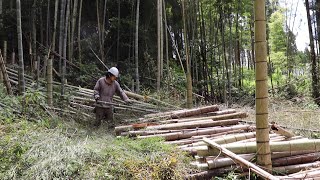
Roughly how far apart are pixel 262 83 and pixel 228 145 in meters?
0.66

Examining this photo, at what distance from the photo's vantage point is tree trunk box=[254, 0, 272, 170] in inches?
112

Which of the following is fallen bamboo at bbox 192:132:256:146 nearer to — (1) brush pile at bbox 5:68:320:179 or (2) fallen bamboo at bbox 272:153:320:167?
(1) brush pile at bbox 5:68:320:179

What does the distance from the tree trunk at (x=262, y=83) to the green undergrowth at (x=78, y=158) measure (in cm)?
70

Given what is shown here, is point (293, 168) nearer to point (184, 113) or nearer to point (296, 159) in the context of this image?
point (296, 159)

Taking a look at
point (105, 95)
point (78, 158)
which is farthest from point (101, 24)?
point (78, 158)

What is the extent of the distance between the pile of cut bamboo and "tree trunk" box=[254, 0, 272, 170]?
139 millimetres

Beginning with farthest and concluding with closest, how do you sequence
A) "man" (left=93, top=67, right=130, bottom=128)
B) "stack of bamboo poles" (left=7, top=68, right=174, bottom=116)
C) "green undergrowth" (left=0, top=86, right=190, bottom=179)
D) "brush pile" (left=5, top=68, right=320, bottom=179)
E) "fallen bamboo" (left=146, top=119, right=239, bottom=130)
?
"stack of bamboo poles" (left=7, top=68, right=174, bottom=116), "man" (left=93, top=67, right=130, bottom=128), "fallen bamboo" (left=146, top=119, right=239, bottom=130), "brush pile" (left=5, top=68, right=320, bottom=179), "green undergrowth" (left=0, top=86, right=190, bottom=179)

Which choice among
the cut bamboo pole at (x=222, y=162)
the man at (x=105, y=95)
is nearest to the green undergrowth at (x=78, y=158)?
the cut bamboo pole at (x=222, y=162)

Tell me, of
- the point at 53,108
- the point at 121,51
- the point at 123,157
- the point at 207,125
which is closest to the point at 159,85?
the point at 121,51

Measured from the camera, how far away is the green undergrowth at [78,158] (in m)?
2.80

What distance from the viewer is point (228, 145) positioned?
3.11 metres

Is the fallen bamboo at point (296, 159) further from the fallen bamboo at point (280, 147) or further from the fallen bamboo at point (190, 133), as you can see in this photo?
the fallen bamboo at point (190, 133)

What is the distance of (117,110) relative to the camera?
18.8 ft

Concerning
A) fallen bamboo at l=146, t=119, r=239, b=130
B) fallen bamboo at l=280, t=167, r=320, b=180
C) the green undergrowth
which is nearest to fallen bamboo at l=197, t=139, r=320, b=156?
fallen bamboo at l=280, t=167, r=320, b=180
